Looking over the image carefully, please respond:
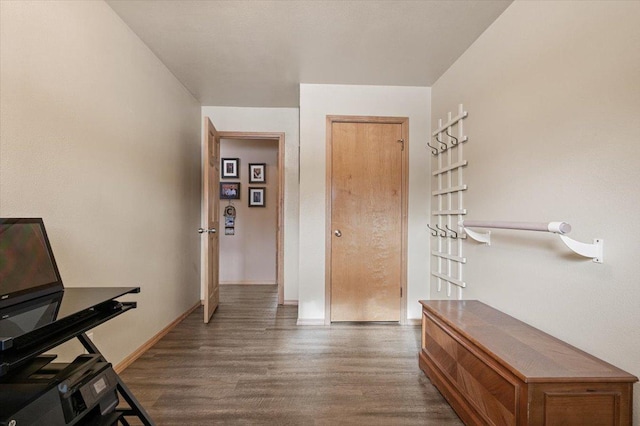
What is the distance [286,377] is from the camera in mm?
2002

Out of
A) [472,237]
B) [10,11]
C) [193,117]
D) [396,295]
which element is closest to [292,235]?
[396,295]

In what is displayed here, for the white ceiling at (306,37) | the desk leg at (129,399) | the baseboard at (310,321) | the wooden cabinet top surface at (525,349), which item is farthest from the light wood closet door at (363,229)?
the desk leg at (129,399)

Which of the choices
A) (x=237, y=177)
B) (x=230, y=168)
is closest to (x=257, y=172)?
(x=237, y=177)

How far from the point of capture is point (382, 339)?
2643 millimetres

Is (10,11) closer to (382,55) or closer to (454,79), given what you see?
(382,55)

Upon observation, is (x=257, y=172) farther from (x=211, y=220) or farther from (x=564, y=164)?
(x=564, y=164)

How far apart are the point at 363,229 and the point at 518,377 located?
201 centimetres

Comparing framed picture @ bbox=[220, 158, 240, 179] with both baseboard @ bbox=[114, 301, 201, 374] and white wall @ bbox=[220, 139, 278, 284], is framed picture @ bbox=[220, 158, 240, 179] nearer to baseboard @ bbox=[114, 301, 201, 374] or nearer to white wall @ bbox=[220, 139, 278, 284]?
white wall @ bbox=[220, 139, 278, 284]

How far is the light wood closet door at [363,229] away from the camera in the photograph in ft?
10.0

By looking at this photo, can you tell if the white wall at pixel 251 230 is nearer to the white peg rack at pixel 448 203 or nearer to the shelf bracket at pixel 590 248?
the white peg rack at pixel 448 203

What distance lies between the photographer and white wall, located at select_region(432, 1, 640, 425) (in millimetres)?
1171

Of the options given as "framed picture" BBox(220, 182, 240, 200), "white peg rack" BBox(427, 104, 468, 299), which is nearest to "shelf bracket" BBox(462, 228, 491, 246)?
"white peg rack" BBox(427, 104, 468, 299)

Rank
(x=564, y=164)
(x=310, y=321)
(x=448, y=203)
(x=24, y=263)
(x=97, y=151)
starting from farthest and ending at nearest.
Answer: (x=310, y=321), (x=448, y=203), (x=97, y=151), (x=564, y=164), (x=24, y=263)

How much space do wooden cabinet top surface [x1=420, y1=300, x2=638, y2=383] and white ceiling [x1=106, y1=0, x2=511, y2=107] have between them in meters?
1.92
